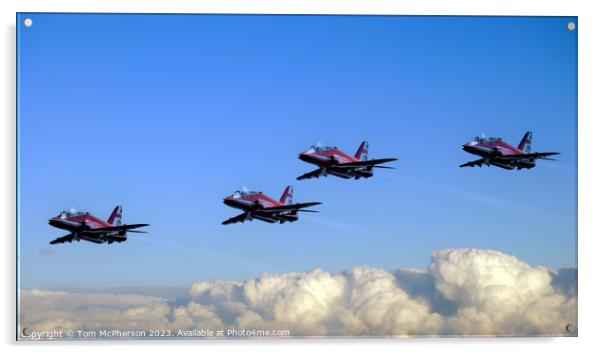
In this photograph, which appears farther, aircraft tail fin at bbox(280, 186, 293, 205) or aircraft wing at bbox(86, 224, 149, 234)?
aircraft tail fin at bbox(280, 186, 293, 205)

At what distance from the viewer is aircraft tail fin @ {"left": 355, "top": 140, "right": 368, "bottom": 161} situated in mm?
10508

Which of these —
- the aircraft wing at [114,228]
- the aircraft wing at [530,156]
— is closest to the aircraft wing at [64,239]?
the aircraft wing at [114,228]

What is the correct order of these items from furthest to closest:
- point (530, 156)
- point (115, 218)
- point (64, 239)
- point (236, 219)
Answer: point (530, 156), point (236, 219), point (115, 218), point (64, 239)

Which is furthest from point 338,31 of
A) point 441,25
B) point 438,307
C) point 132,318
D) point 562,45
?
point 132,318

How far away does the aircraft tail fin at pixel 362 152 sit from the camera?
34.5 ft

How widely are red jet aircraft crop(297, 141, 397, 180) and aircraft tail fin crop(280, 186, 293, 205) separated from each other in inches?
6.6

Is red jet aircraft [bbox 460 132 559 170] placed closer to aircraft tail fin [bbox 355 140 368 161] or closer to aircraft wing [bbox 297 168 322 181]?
aircraft tail fin [bbox 355 140 368 161]

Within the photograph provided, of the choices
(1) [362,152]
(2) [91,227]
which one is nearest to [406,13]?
(1) [362,152]

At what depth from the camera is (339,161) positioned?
10586 millimetres

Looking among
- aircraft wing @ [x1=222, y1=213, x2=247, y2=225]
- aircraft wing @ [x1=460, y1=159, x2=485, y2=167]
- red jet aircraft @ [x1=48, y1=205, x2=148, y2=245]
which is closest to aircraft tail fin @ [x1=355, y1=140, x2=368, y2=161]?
aircraft wing @ [x1=460, y1=159, x2=485, y2=167]

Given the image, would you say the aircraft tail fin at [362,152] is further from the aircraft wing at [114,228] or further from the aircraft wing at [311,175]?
the aircraft wing at [114,228]

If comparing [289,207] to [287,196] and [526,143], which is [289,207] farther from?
[526,143]

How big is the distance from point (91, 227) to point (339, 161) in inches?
113

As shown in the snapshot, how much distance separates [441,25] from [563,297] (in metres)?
3.36
